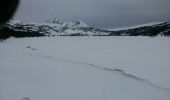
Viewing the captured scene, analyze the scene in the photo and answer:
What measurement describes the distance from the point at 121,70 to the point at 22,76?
5368 mm

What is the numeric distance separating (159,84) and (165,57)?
704 cm

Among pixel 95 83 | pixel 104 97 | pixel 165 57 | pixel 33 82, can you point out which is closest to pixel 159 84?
pixel 95 83

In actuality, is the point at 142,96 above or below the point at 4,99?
below

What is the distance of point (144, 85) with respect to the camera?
10258 millimetres

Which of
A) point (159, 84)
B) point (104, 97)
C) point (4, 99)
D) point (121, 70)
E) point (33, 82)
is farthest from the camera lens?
point (121, 70)

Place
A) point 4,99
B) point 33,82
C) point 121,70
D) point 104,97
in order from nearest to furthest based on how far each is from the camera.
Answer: point 4,99
point 104,97
point 33,82
point 121,70

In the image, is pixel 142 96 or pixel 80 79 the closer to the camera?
pixel 142 96

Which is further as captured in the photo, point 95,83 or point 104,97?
point 95,83

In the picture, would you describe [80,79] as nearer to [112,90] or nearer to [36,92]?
[112,90]

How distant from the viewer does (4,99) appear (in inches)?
270

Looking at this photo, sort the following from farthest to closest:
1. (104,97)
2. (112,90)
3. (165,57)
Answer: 1. (165,57)
2. (112,90)
3. (104,97)

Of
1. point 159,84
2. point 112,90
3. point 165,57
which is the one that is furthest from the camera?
point 165,57

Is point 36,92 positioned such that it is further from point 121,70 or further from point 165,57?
point 165,57

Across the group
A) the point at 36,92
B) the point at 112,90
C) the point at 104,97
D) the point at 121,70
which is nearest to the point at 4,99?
the point at 36,92
